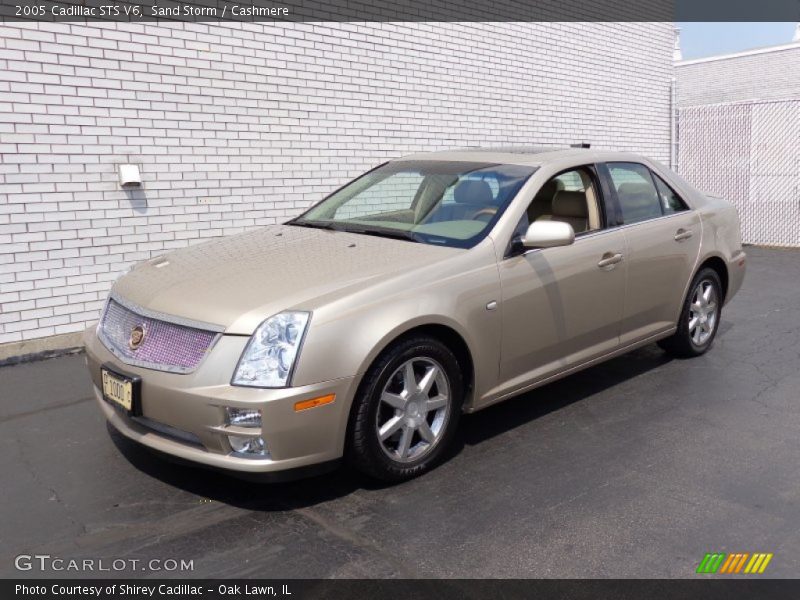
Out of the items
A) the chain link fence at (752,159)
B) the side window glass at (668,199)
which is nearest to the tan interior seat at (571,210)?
the side window glass at (668,199)

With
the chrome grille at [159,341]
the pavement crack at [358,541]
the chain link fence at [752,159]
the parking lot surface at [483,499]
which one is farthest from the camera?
the chain link fence at [752,159]

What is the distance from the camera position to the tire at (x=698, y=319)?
5.68 meters

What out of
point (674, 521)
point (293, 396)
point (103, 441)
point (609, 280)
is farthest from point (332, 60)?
point (674, 521)

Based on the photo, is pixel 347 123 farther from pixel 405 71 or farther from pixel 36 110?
pixel 36 110

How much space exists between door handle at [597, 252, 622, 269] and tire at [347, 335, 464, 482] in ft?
4.36

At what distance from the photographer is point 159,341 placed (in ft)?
11.5

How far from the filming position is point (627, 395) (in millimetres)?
5176

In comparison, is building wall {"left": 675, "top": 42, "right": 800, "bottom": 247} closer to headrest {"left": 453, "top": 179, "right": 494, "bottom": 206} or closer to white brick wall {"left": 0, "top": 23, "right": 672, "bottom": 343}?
white brick wall {"left": 0, "top": 23, "right": 672, "bottom": 343}

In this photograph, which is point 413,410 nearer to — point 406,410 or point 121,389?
point 406,410

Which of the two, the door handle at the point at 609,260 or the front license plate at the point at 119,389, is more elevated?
the door handle at the point at 609,260

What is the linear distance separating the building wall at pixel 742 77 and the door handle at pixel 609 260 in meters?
18.5

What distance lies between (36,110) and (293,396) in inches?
158

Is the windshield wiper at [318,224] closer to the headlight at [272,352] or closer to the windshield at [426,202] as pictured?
the windshield at [426,202]

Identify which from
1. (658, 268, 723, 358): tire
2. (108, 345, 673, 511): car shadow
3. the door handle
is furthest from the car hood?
(658, 268, 723, 358): tire
